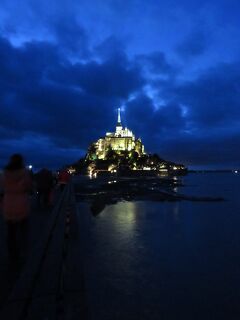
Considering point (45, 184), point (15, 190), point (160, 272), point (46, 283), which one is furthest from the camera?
point (45, 184)

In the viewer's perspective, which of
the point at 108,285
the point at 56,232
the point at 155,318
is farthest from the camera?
the point at 56,232

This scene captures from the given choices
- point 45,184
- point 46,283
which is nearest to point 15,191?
point 46,283

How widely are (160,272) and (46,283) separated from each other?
5.14 m

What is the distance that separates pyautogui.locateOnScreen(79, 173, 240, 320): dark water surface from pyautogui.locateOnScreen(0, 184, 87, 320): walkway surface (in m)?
1.14

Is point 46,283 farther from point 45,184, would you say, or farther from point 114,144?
point 114,144

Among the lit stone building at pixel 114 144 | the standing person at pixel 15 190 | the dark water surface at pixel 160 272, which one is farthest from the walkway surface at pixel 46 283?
the lit stone building at pixel 114 144

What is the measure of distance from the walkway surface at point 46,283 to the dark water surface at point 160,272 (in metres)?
1.14

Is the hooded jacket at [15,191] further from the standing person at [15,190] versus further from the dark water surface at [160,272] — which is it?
the dark water surface at [160,272]

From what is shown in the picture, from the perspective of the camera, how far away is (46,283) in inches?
227

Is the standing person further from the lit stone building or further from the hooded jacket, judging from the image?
the lit stone building

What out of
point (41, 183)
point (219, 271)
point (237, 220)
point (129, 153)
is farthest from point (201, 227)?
point (129, 153)

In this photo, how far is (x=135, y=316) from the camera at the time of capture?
281 inches

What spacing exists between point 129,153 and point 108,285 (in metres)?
180

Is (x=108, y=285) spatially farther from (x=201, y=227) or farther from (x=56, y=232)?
(x=201, y=227)
